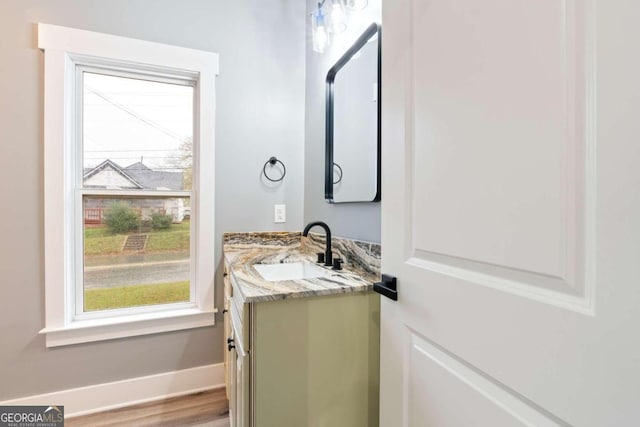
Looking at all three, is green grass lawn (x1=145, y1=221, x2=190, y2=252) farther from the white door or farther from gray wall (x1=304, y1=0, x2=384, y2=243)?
the white door

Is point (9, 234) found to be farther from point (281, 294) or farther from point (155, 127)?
point (281, 294)

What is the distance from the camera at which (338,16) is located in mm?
1518

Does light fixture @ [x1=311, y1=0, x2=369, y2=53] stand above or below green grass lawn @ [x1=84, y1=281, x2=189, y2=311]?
above

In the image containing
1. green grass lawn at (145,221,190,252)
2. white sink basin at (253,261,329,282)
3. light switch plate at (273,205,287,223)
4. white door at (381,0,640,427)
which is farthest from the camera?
light switch plate at (273,205,287,223)

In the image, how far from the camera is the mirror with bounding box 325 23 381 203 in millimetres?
1329

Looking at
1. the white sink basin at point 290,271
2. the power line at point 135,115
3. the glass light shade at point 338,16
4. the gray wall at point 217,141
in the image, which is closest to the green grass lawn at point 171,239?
the gray wall at point 217,141

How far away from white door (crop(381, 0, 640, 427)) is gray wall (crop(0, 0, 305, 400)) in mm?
1418

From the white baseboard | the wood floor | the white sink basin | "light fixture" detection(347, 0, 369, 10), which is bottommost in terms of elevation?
the wood floor

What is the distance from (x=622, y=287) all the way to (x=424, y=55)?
24.8 inches

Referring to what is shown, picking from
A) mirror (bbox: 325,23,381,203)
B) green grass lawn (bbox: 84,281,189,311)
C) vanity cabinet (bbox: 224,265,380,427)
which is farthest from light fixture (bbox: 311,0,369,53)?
green grass lawn (bbox: 84,281,189,311)

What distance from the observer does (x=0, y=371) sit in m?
1.61

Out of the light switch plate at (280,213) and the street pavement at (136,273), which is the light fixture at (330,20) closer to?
the light switch plate at (280,213)

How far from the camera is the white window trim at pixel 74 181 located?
1.64 metres

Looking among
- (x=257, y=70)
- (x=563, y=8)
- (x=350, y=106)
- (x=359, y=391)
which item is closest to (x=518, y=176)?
(x=563, y=8)
